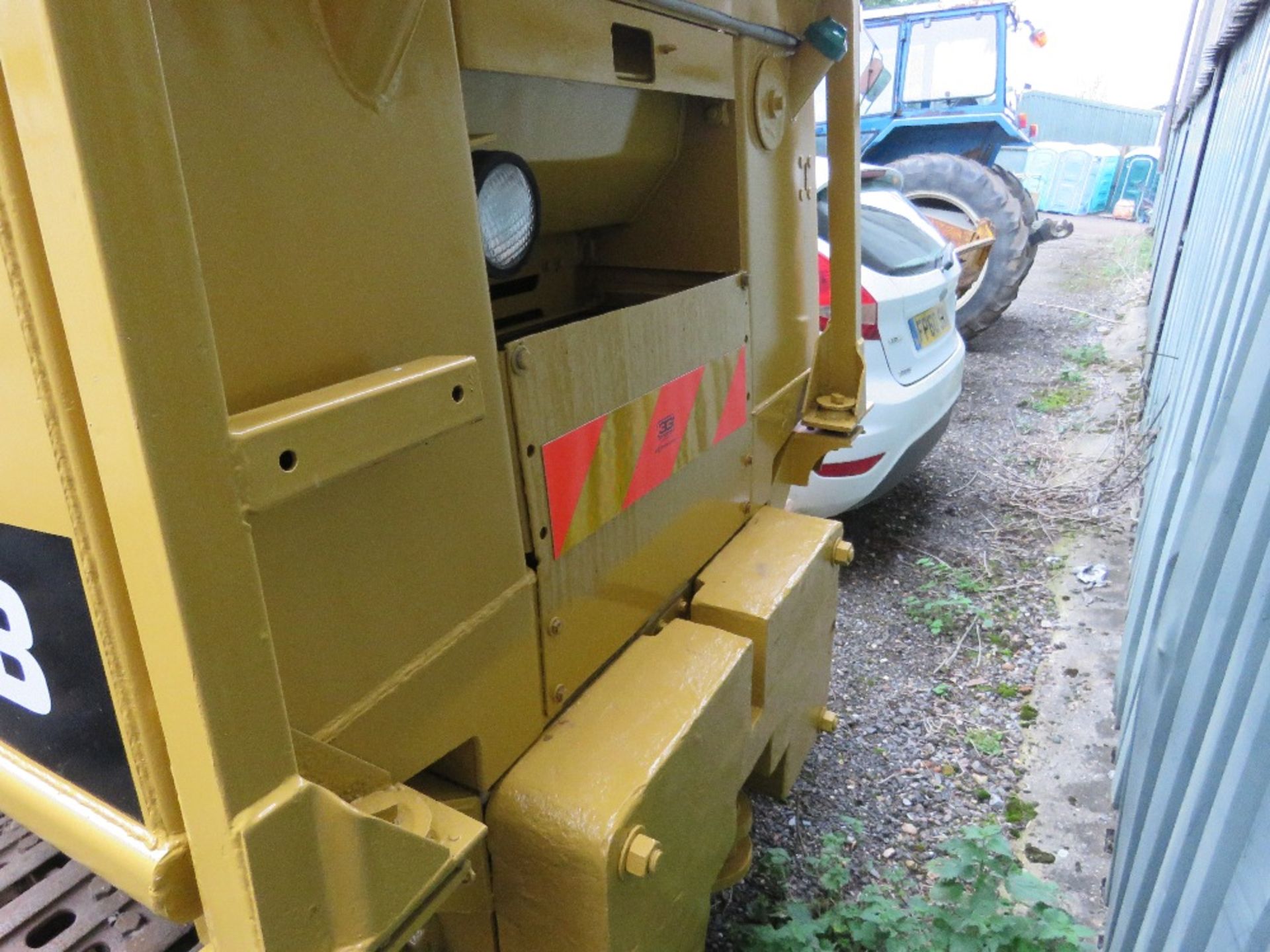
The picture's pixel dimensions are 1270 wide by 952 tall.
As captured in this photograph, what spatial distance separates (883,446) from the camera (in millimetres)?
3324

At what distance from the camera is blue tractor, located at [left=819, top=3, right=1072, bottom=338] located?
6711mm

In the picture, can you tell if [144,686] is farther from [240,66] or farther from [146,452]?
[240,66]

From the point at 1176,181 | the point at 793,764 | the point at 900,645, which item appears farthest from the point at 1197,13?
the point at 793,764

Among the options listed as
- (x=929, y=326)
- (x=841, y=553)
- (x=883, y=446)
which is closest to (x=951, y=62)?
(x=929, y=326)

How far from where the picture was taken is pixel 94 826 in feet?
2.68

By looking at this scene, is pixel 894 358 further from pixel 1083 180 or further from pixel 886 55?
pixel 1083 180

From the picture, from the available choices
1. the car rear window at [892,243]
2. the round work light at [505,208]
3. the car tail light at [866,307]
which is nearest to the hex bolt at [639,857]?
the round work light at [505,208]

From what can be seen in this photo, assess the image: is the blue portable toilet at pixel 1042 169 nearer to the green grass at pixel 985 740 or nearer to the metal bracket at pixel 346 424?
the green grass at pixel 985 740

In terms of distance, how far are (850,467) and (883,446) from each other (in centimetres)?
17

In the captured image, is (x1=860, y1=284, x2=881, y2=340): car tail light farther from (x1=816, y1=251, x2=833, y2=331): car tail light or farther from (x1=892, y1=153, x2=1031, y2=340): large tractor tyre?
(x1=892, y1=153, x2=1031, y2=340): large tractor tyre

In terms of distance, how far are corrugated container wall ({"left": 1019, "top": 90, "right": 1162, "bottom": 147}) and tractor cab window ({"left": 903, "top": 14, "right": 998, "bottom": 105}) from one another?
15306 mm

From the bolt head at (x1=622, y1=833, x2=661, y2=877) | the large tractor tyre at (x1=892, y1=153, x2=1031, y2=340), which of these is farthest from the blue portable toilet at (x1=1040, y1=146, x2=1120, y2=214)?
the bolt head at (x1=622, y1=833, x2=661, y2=877)

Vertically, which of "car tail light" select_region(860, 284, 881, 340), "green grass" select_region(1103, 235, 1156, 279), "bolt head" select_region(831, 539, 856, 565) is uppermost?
"car tail light" select_region(860, 284, 881, 340)

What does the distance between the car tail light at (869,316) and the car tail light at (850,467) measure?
0.47m
